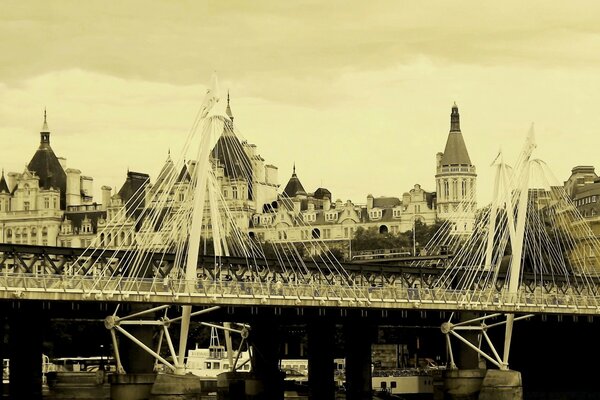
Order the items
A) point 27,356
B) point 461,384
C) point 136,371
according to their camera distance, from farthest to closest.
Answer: point 461,384, point 27,356, point 136,371

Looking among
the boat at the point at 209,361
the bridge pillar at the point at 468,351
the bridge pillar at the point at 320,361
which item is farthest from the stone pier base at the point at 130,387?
the boat at the point at 209,361

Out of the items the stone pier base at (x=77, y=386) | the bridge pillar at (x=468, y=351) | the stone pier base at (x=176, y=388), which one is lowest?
the stone pier base at (x=176, y=388)

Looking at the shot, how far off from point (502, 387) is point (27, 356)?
27.5m

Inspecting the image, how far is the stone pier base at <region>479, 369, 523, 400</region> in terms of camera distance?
10644cm

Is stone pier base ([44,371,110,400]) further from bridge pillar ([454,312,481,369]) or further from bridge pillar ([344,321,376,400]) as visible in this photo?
bridge pillar ([454,312,481,369])

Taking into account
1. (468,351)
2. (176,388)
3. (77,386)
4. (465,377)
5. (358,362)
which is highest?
(468,351)

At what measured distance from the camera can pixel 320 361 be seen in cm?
11338

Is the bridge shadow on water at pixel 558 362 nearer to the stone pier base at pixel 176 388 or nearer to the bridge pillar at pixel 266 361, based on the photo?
the bridge pillar at pixel 266 361

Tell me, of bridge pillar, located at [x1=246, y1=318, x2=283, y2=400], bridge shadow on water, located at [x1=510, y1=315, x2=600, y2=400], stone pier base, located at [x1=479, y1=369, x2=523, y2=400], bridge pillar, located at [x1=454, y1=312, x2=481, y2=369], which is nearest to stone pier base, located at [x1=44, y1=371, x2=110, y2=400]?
bridge pillar, located at [x1=246, y1=318, x2=283, y2=400]

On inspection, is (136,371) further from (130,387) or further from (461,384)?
(461,384)

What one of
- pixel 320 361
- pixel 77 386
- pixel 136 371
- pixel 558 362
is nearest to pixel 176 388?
pixel 136 371

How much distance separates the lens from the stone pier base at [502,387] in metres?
106

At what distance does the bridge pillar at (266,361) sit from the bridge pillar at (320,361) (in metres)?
2.04

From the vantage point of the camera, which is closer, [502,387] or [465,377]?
[502,387]
